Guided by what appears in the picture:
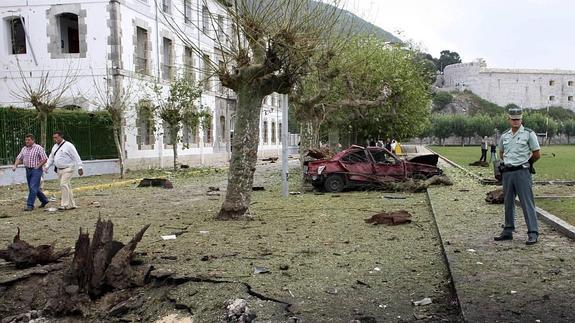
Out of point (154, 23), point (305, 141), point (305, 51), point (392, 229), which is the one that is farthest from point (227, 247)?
point (154, 23)

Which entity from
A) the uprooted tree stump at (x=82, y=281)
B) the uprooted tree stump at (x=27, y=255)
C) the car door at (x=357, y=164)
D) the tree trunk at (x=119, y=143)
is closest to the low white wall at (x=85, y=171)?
the tree trunk at (x=119, y=143)

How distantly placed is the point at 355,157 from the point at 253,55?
276 inches

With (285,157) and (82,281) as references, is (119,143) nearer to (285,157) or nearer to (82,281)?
(285,157)

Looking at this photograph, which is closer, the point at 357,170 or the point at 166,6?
the point at 357,170

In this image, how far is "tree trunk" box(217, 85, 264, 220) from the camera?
1020 centimetres

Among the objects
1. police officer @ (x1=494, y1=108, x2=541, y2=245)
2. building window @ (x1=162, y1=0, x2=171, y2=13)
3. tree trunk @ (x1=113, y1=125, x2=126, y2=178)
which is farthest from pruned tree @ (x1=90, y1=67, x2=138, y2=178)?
police officer @ (x1=494, y1=108, x2=541, y2=245)

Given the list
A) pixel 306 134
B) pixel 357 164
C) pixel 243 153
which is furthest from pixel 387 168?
pixel 243 153

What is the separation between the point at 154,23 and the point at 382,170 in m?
18.2

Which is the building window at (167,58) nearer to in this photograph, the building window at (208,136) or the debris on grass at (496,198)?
the building window at (208,136)

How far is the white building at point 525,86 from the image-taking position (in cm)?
13325

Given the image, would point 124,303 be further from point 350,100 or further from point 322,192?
point 350,100

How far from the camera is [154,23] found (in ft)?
96.4

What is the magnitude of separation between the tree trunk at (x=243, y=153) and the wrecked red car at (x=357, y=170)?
6008 millimetres

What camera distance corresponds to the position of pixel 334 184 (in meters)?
16.2
